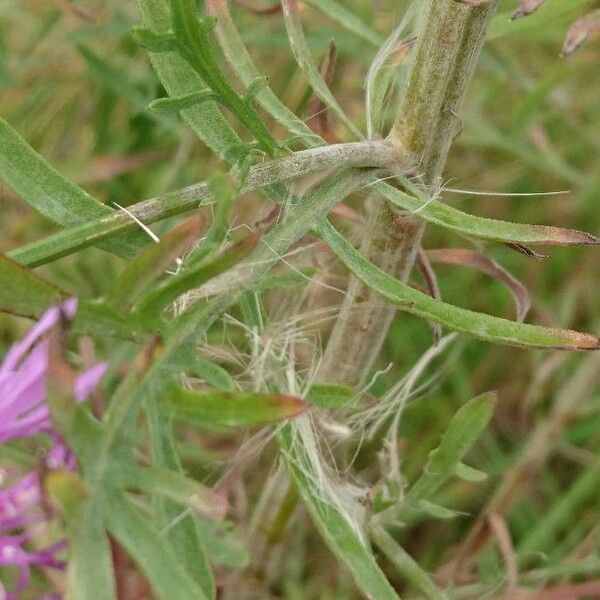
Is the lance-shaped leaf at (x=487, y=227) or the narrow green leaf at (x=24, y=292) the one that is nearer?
the narrow green leaf at (x=24, y=292)

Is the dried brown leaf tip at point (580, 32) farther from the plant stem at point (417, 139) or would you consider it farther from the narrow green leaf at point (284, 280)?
the narrow green leaf at point (284, 280)

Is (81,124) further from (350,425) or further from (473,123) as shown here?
(350,425)

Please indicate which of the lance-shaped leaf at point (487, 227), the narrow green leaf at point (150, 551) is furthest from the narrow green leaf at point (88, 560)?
the lance-shaped leaf at point (487, 227)

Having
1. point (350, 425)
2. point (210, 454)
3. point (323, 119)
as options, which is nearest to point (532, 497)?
point (210, 454)

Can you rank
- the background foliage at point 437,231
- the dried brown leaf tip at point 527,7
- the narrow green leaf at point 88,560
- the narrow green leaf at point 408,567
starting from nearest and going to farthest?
the narrow green leaf at point 88,560, the dried brown leaf tip at point 527,7, the narrow green leaf at point 408,567, the background foliage at point 437,231

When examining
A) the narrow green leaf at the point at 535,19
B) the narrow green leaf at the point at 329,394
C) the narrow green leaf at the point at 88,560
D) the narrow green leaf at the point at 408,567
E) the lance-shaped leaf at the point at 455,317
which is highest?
the narrow green leaf at the point at 535,19
